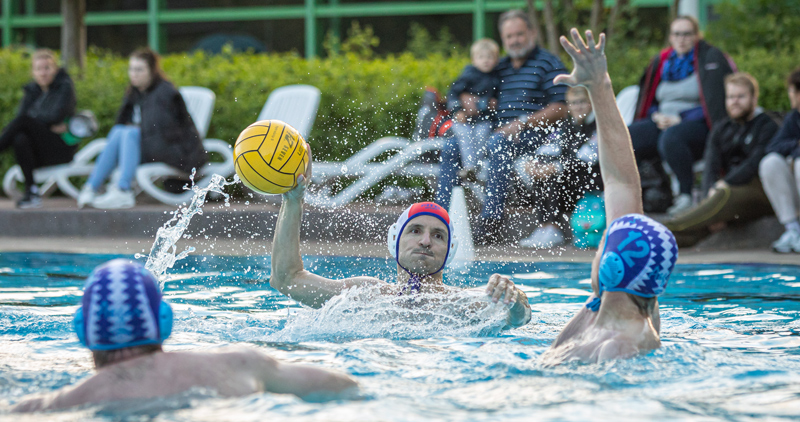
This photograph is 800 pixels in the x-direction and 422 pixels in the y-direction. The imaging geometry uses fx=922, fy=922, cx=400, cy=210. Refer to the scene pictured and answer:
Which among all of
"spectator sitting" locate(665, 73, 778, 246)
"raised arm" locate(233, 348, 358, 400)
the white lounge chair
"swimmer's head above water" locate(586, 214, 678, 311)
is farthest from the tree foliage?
"raised arm" locate(233, 348, 358, 400)

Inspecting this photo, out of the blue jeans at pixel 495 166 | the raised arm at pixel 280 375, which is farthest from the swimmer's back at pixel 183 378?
the blue jeans at pixel 495 166

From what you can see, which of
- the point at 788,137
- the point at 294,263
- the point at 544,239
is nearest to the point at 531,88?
the point at 544,239

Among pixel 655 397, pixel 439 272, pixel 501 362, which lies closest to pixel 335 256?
pixel 439 272

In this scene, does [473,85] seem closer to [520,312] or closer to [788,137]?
[788,137]

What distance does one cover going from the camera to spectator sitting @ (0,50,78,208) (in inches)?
415

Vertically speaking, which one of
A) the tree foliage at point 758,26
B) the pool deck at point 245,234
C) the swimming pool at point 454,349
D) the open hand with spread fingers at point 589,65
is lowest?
the swimming pool at point 454,349

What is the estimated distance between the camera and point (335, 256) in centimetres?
826

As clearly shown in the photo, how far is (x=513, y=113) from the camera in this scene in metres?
8.86

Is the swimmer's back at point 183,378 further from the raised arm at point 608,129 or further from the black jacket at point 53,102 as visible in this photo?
the black jacket at point 53,102

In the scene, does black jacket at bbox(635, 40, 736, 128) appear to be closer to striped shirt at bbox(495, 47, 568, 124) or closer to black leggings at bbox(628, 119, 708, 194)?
black leggings at bbox(628, 119, 708, 194)

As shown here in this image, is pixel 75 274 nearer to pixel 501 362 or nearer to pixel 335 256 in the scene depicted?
pixel 335 256

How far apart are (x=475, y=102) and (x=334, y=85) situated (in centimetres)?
319

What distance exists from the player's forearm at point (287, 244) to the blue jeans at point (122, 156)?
5.82 metres

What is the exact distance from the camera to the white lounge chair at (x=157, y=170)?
10383mm
